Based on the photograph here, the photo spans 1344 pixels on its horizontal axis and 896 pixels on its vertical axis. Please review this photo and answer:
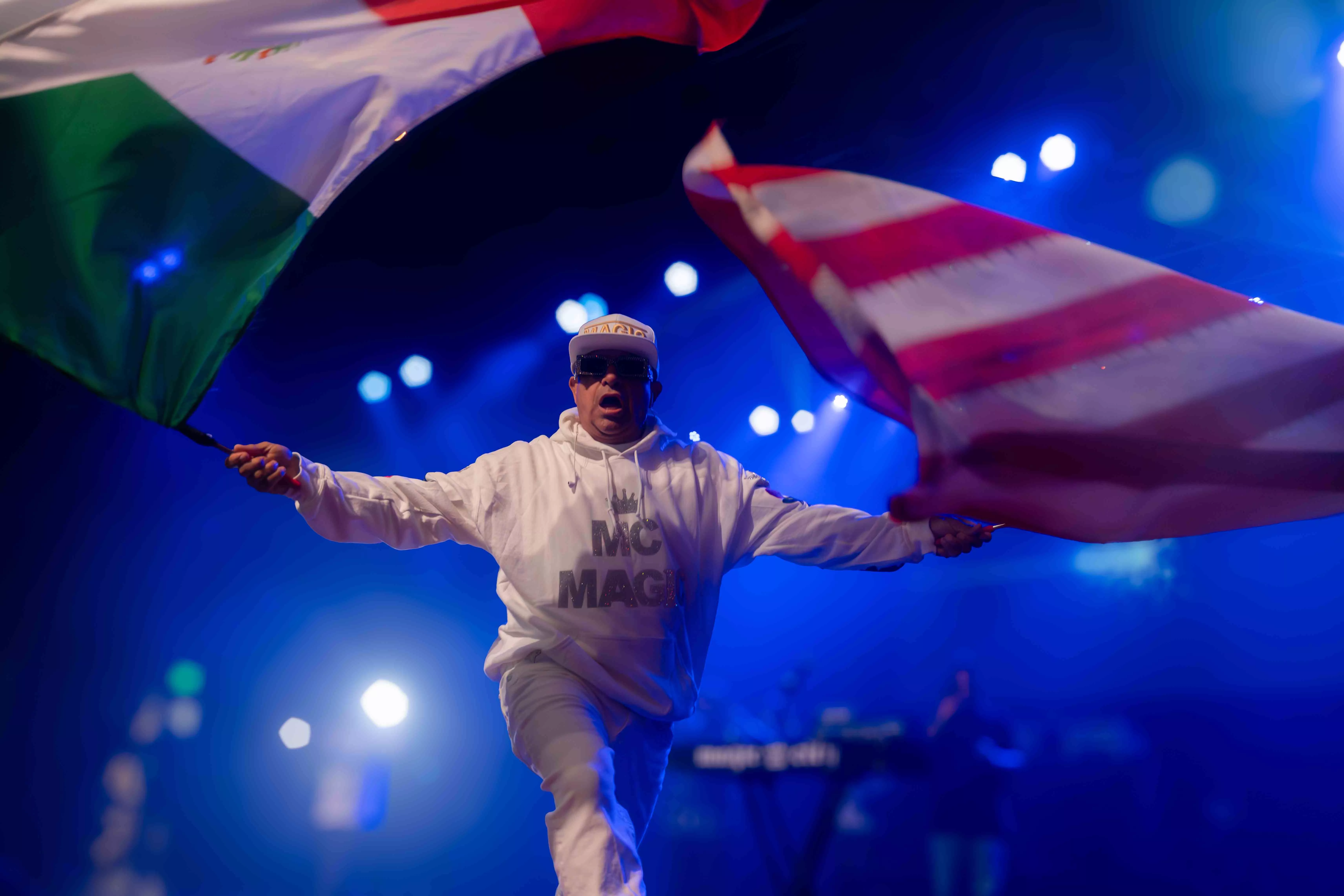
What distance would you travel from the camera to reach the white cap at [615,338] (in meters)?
2.88

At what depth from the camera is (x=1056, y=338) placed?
2.19 meters

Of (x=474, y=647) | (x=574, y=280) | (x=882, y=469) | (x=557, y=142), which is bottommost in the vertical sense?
(x=474, y=647)

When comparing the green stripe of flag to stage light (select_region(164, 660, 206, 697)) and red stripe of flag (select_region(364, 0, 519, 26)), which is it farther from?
stage light (select_region(164, 660, 206, 697))

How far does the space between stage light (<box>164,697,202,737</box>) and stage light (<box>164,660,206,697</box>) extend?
0.13ft

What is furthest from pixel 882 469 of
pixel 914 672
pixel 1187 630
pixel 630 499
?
pixel 630 499

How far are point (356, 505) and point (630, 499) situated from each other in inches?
37.7

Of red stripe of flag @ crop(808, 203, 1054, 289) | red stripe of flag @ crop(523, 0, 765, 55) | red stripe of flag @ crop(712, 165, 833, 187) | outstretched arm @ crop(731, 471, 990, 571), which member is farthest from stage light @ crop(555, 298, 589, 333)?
red stripe of flag @ crop(808, 203, 1054, 289)

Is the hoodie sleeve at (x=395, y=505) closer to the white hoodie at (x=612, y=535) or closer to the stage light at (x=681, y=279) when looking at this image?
the white hoodie at (x=612, y=535)

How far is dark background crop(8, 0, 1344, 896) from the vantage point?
154 inches

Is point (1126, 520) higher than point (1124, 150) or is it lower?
lower

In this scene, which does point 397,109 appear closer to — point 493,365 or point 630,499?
point 630,499

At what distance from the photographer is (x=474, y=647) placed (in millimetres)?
5531

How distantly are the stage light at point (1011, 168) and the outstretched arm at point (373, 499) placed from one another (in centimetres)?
384

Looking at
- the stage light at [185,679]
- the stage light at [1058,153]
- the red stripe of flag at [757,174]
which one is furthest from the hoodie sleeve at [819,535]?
the stage light at [185,679]
